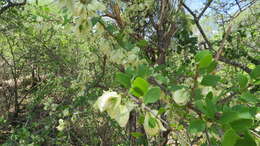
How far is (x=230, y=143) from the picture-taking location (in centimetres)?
41

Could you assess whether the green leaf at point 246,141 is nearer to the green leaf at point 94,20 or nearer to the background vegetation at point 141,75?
the background vegetation at point 141,75

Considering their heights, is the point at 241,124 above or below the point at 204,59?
below

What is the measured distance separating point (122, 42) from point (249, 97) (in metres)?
0.63

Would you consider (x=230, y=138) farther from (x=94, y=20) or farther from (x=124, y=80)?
(x=94, y=20)

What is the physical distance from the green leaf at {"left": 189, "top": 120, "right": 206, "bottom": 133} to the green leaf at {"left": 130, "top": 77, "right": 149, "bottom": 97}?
0.13m

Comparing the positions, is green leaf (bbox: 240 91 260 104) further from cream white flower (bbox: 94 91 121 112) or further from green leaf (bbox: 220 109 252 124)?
cream white flower (bbox: 94 91 121 112)

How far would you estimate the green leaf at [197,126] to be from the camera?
0.51m

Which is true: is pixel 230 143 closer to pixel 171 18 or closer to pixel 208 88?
pixel 208 88

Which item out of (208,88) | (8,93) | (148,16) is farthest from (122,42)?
(8,93)

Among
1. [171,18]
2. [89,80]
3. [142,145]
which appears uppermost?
[171,18]

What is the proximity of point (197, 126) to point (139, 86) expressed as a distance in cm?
16

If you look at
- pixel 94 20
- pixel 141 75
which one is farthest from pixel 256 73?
pixel 94 20

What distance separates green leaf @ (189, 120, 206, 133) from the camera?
510 mm

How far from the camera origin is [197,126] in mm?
519
